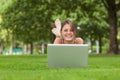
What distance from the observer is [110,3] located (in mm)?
32688

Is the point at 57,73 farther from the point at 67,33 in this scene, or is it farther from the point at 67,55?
the point at 67,33

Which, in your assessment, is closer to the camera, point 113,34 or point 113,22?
point 113,34

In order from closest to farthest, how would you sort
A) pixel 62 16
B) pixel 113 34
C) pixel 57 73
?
pixel 57 73 < pixel 113 34 < pixel 62 16

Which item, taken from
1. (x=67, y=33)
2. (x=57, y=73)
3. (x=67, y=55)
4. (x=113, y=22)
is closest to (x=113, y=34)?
(x=113, y=22)

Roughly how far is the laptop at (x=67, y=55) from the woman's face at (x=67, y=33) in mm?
909

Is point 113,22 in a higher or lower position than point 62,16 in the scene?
lower

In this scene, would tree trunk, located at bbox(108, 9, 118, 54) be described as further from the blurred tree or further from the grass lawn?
the grass lawn

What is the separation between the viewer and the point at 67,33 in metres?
12.3

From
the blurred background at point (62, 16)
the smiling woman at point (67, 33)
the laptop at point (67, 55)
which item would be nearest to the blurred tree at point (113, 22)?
the blurred background at point (62, 16)

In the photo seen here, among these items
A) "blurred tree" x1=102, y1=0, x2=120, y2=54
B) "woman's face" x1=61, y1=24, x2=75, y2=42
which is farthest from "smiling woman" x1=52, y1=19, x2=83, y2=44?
"blurred tree" x1=102, y1=0, x2=120, y2=54

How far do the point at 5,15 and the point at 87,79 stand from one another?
110 feet

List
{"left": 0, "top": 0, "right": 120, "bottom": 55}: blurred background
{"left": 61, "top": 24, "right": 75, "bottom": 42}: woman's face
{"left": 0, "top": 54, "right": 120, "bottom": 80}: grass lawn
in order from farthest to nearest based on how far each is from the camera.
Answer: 1. {"left": 0, "top": 0, "right": 120, "bottom": 55}: blurred background
2. {"left": 61, "top": 24, "right": 75, "bottom": 42}: woman's face
3. {"left": 0, "top": 54, "right": 120, "bottom": 80}: grass lawn

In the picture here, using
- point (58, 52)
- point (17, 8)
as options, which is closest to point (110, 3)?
point (17, 8)

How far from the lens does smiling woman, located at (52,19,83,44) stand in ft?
40.5
